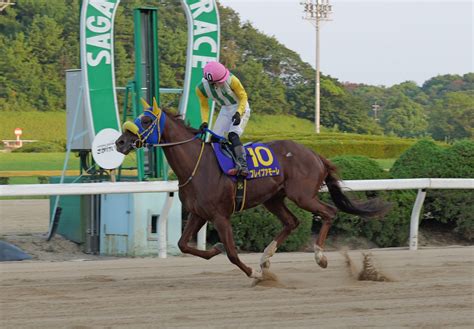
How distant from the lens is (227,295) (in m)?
6.11

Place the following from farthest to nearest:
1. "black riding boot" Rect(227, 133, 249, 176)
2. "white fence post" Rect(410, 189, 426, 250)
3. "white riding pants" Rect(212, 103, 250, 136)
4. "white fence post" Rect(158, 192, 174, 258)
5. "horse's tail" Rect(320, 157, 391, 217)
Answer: "white fence post" Rect(410, 189, 426, 250)
"white fence post" Rect(158, 192, 174, 258)
"horse's tail" Rect(320, 157, 391, 217)
"white riding pants" Rect(212, 103, 250, 136)
"black riding boot" Rect(227, 133, 249, 176)

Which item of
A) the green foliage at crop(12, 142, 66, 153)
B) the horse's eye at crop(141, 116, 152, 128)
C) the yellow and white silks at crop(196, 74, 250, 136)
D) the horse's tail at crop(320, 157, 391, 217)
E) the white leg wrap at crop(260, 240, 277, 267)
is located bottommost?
the green foliage at crop(12, 142, 66, 153)

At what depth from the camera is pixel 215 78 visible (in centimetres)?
700

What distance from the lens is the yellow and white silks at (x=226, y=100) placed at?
7102mm

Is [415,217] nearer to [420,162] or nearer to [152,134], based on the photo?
[420,162]

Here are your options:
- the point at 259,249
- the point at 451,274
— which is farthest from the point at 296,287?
the point at 259,249

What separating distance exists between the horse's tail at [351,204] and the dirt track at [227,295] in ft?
1.58

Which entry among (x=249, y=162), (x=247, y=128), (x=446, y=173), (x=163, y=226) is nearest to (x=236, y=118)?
(x=249, y=162)

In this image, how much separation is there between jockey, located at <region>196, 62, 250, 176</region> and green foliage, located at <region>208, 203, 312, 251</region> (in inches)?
77.3

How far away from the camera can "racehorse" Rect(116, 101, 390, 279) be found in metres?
6.70

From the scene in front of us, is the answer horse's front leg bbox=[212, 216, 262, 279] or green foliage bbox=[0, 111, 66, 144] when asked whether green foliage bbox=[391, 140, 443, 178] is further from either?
green foliage bbox=[0, 111, 66, 144]

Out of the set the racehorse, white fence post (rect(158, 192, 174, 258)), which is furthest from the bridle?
white fence post (rect(158, 192, 174, 258))

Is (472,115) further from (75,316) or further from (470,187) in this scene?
(75,316)

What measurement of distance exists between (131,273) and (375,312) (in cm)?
265
